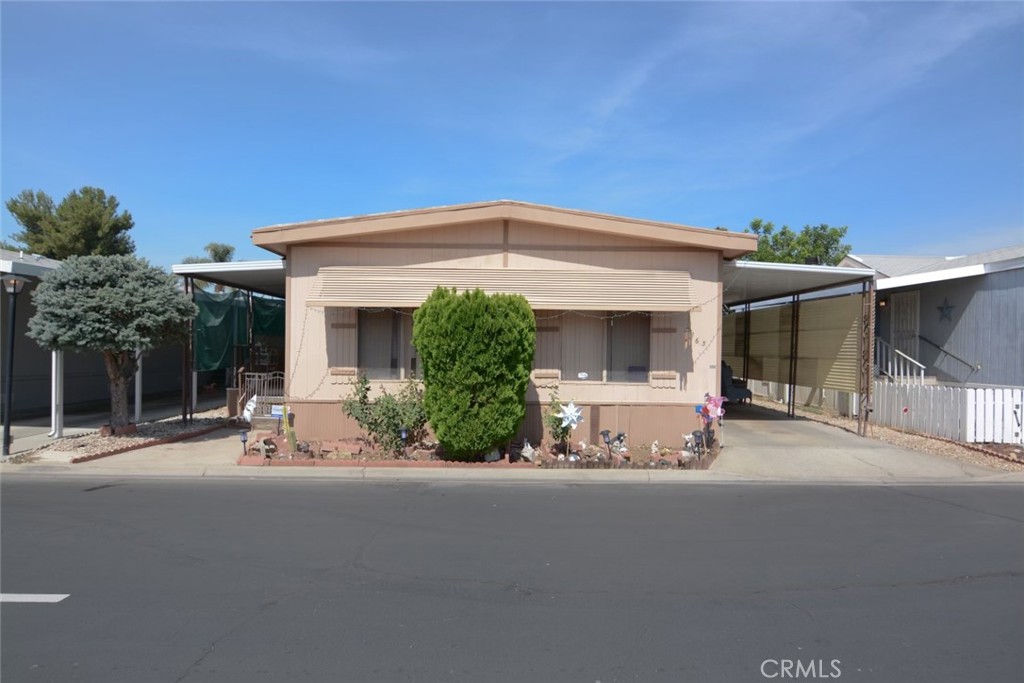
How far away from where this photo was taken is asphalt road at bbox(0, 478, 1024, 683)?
4.57m

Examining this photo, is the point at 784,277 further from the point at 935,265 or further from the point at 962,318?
the point at 935,265

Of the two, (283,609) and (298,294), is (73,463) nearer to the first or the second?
(298,294)

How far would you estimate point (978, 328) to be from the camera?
55.8ft

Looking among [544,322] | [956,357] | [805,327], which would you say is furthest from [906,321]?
[544,322]

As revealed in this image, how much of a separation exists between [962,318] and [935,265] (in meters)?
4.32

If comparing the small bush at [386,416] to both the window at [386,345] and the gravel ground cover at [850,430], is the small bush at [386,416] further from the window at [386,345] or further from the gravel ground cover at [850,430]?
the gravel ground cover at [850,430]

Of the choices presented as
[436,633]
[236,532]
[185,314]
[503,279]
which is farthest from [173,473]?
[436,633]

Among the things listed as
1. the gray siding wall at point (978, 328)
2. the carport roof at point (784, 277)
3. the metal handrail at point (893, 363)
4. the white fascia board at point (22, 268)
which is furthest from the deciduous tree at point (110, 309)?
the gray siding wall at point (978, 328)

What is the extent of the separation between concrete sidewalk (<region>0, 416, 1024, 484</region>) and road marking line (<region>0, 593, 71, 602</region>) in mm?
5658

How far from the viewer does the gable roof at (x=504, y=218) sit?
13.4 meters

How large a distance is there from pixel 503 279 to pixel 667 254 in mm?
3192

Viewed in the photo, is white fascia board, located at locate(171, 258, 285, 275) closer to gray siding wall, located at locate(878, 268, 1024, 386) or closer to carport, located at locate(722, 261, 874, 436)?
carport, located at locate(722, 261, 874, 436)

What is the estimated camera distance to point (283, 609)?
5.40 metres

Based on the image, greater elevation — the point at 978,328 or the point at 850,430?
the point at 978,328
